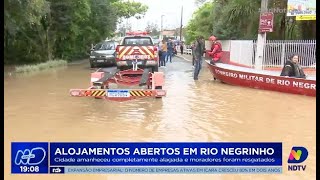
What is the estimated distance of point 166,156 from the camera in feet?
17.2

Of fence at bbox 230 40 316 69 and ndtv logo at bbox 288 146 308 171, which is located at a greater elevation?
fence at bbox 230 40 316 69

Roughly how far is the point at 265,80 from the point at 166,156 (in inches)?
309

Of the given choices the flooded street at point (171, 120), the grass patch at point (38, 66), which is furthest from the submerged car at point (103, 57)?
the flooded street at point (171, 120)

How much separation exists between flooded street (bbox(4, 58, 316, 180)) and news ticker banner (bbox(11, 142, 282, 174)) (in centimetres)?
9

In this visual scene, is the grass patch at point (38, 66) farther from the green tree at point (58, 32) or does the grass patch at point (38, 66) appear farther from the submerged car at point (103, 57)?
the submerged car at point (103, 57)

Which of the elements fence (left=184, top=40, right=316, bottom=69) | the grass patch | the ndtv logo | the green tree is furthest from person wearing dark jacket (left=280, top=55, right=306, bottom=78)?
the grass patch

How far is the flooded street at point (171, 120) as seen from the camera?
685 cm

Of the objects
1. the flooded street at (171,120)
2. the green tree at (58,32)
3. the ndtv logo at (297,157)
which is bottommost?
the ndtv logo at (297,157)

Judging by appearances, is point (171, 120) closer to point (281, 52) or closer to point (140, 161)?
point (140, 161)

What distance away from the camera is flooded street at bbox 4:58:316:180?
6.85m

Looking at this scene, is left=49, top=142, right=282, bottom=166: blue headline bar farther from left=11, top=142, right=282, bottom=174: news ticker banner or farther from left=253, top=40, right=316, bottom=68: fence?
left=253, top=40, right=316, bottom=68: fence

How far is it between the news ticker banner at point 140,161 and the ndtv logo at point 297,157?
24 cm

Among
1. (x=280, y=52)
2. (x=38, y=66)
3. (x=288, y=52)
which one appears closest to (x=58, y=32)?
(x=38, y=66)

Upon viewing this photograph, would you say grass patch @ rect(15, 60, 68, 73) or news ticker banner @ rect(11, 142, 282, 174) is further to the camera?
grass patch @ rect(15, 60, 68, 73)
